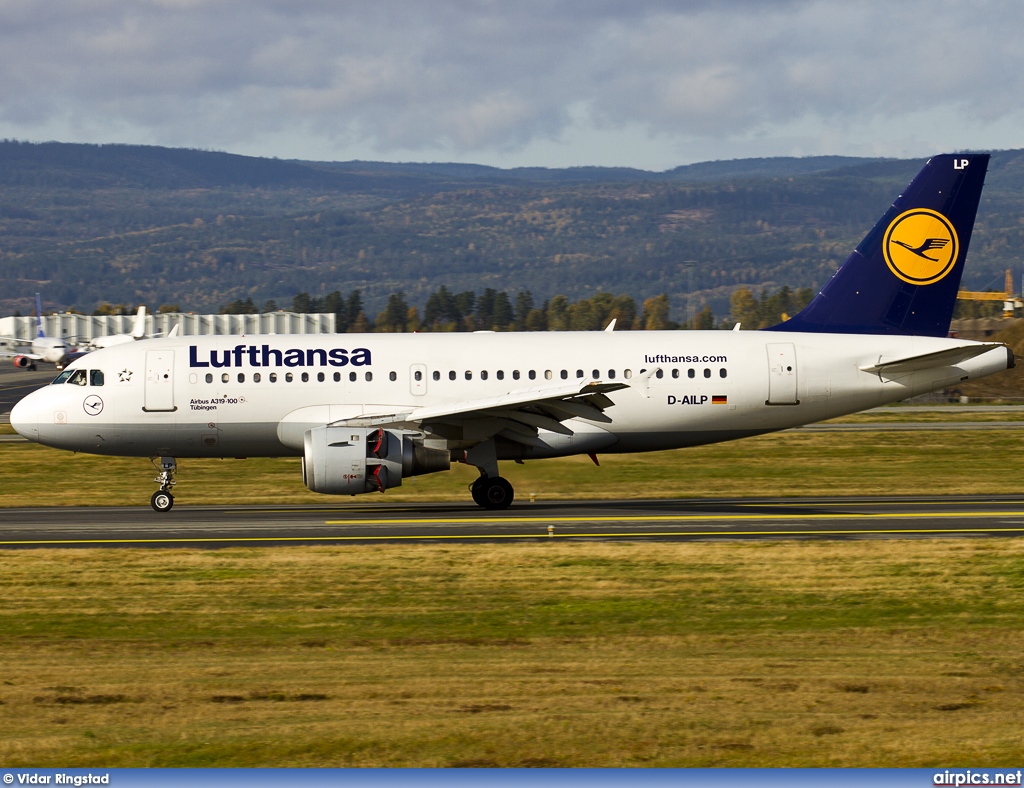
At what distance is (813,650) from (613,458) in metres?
21.8

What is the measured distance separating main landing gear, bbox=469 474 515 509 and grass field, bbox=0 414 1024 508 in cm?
117

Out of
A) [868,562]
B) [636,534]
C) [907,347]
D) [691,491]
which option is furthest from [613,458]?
[868,562]

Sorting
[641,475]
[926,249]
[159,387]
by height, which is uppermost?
[926,249]

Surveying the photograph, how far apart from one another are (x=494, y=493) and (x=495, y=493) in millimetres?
24

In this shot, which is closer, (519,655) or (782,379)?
(519,655)

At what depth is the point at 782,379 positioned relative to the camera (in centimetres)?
2991

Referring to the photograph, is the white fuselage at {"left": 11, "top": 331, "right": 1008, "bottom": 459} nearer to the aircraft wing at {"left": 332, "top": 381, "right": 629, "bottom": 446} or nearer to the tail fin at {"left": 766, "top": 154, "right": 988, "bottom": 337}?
the aircraft wing at {"left": 332, "top": 381, "right": 629, "bottom": 446}

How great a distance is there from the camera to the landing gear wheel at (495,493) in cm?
2938

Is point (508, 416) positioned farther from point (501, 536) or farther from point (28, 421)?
point (28, 421)

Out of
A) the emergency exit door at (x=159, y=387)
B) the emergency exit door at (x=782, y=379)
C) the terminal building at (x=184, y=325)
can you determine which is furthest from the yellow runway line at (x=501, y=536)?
the terminal building at (x=184, y=325)

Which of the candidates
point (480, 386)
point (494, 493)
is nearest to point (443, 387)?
point (480, 386)

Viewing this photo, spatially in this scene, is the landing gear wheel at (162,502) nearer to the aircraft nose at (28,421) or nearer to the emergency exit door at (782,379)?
the aircraft nose at (28,421)

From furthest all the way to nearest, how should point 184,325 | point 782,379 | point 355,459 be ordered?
point 184,325 → point 782,379 → point 355,459

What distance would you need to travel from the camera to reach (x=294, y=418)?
2959cm
